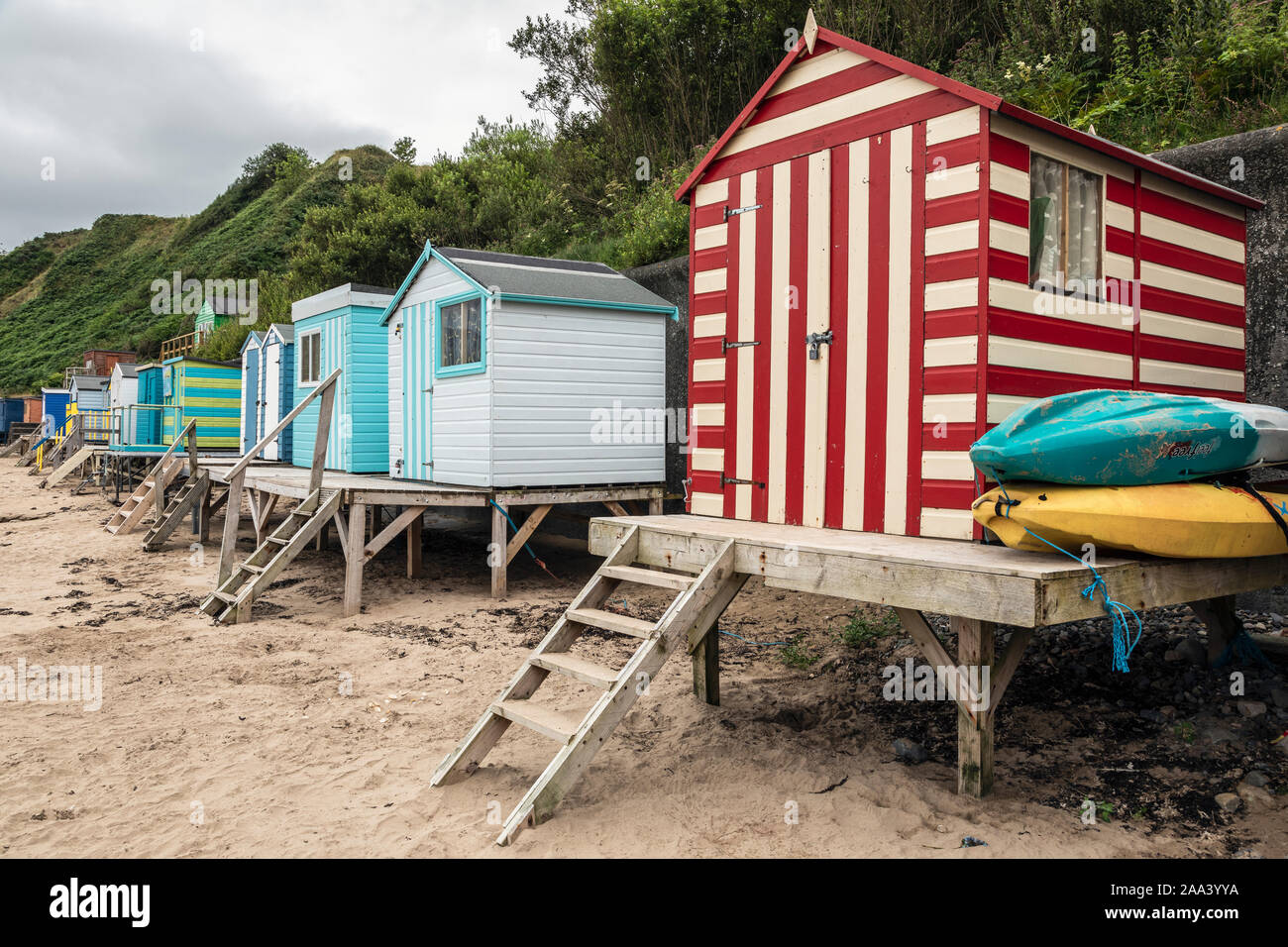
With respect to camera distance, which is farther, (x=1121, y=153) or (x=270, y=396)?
(x=270, y=396)

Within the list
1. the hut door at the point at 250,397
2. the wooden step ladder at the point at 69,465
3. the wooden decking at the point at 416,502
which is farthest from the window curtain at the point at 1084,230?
the wooden step ladder at the point at 69,465

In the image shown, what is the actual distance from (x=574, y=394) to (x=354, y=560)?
2.86 meters

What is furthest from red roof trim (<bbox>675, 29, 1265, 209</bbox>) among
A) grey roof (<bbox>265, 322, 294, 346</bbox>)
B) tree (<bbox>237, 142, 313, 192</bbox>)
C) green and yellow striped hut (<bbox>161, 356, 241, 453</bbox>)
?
tree (<bbox>237, 142, 313, 192</bbox>)

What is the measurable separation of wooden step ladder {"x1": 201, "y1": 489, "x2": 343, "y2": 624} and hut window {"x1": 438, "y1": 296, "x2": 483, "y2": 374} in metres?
1.92

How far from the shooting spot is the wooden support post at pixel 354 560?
28.4 ft

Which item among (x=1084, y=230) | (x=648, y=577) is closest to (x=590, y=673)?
(x=648, y=577)

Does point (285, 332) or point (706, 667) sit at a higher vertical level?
point (285, 332)

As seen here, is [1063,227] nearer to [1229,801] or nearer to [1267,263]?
[1267,263]

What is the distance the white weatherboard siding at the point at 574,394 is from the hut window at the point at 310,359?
14.6 feet

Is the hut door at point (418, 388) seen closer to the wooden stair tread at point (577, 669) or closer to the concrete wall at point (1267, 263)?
the wooden stair tread at point (577, 669)

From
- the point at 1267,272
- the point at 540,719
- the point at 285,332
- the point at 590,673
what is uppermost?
the point at 285,332

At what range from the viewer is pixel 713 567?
173 inches

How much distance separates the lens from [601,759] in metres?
4.85

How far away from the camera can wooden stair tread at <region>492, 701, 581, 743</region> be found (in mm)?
3971
